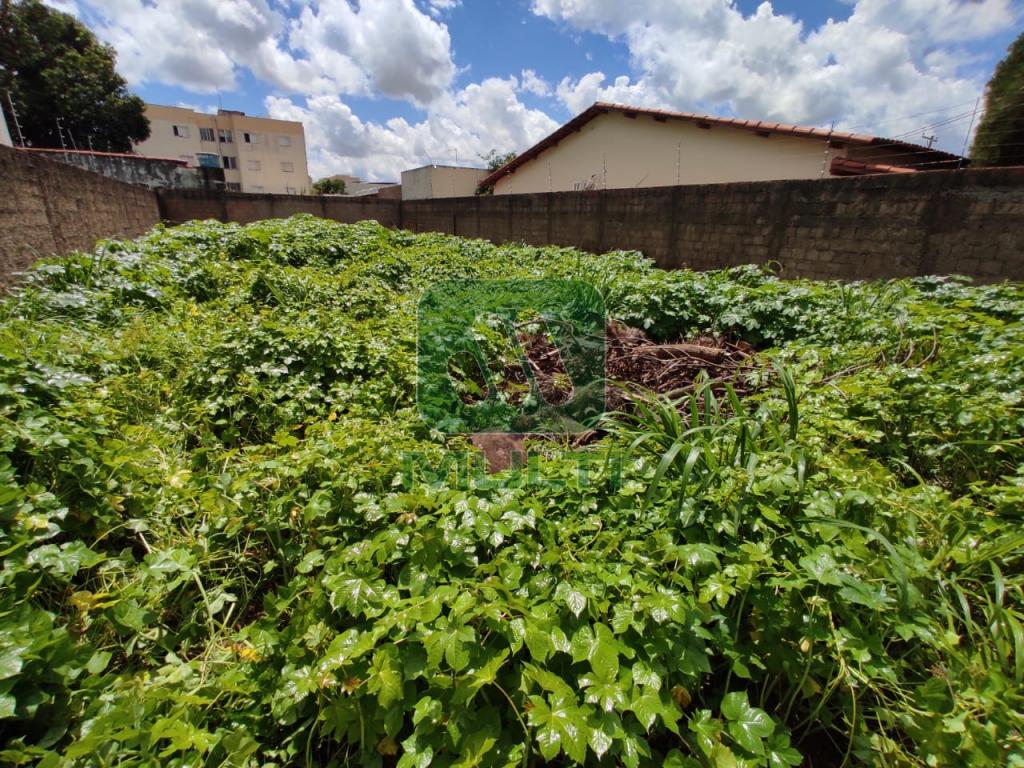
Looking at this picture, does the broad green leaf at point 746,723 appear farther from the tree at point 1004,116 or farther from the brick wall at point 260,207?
the brick wall at point 260,207

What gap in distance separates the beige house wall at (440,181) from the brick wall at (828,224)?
49.3 feet

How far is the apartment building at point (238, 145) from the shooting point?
33719 millimetres

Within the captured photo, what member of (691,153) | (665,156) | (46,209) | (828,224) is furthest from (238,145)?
(828,224)

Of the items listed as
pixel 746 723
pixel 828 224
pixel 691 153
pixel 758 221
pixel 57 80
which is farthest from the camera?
pixel 57 80

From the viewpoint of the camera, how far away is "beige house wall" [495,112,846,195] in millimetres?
9875

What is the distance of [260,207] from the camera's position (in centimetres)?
1428

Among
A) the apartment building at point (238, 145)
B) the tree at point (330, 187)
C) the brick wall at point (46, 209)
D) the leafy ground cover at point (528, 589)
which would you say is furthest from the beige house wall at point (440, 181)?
the leafy ground cover at point (528, 589)

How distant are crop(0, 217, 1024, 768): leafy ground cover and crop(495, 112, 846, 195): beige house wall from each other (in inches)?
379

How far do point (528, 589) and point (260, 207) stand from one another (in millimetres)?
16475

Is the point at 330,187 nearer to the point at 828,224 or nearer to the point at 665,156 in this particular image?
the point at 665,156

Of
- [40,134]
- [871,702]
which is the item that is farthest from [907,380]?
[40,134]

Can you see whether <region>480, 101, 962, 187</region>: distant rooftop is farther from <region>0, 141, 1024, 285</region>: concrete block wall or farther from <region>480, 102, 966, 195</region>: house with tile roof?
<region>0, 141, 1024, 285</region>: concrete block wall

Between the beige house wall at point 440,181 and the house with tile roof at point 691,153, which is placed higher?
the beige house wall at point 440,181

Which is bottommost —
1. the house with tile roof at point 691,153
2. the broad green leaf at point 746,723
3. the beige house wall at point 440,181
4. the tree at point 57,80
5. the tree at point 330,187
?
the broad green leaf at point 746,723
